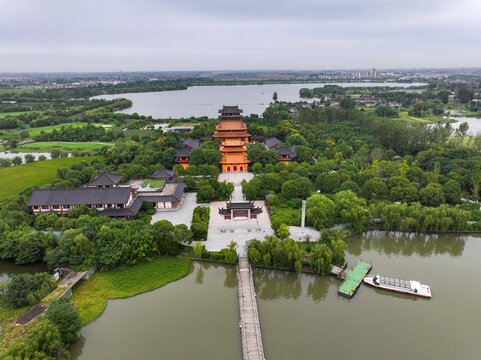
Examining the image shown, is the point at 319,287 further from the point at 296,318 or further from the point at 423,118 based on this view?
the point at 423,118

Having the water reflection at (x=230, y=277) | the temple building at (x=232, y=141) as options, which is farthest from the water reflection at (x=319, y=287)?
the temple building at (x=232, y=141)

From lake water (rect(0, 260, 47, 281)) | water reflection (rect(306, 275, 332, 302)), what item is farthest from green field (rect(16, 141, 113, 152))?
water reflection (rect(306, 275, 332, 302))

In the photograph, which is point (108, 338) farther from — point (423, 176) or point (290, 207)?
point (423, 176)

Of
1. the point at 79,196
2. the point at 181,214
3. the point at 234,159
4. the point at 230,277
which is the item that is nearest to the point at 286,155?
the point at 234,159

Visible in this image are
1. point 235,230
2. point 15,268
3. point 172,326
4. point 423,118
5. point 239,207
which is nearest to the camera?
point 172,326

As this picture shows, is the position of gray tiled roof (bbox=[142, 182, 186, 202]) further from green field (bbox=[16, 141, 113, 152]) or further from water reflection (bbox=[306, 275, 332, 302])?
green field (bbox=[16, 141, 113, 152])

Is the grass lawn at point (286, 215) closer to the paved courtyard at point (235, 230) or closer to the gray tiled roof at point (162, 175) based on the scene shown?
the paved courtyard at point (235, 230)
